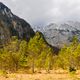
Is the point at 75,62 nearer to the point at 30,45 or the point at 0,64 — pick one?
the point at 30,45

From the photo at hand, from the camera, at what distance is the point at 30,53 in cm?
8644

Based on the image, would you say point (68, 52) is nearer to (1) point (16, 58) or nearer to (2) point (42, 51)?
(2) point (42, 51)

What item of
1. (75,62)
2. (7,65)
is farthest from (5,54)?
(75,62)

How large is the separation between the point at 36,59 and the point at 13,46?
8.83 meters

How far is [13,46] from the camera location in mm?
90875

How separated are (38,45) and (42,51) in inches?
251

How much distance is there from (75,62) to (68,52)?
8182mm

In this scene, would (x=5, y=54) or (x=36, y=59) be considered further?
(x=36, y=59)

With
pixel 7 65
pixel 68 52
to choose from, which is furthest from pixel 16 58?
pixel 68 52

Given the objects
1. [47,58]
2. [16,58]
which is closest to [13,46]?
[16,58]

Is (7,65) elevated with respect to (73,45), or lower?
lower

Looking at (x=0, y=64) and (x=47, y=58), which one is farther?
(x=47, y=58)

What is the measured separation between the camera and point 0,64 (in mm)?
87125

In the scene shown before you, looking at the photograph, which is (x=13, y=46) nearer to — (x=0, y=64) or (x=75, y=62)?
(x=0, y=64)
